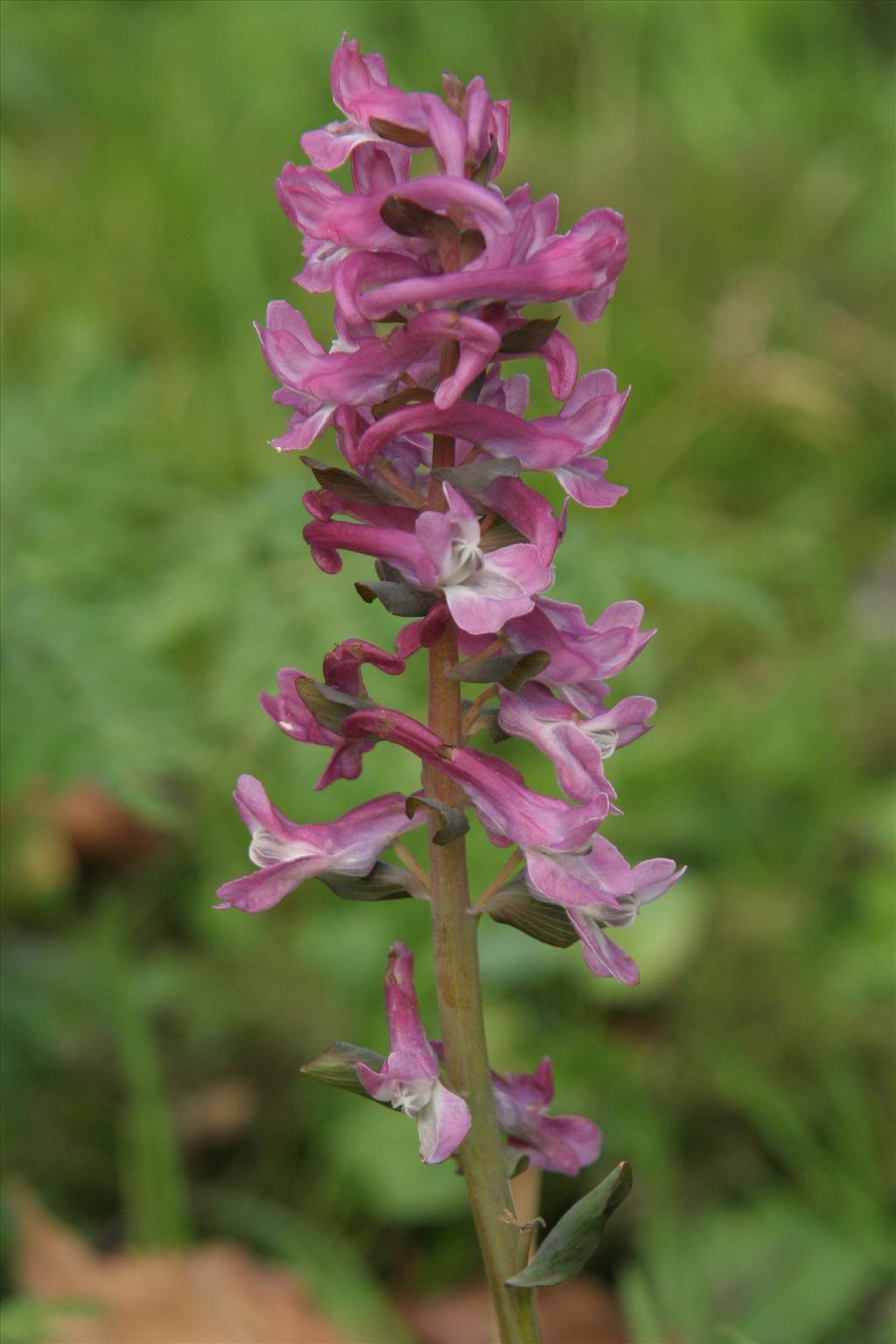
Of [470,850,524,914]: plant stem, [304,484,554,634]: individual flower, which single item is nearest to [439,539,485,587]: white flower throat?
[304,484,554,634]: individual flower

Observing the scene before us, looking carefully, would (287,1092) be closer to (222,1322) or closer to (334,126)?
(222,1322)

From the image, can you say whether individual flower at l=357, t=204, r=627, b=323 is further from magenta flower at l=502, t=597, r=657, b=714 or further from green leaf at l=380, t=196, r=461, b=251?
magenta flower at l=502, t=597, r=657, b=714

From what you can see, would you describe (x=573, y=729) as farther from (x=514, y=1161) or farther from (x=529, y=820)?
(x=514, y=1161)

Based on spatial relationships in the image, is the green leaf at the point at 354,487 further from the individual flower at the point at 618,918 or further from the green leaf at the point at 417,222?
the individual flower at the point at 618,918

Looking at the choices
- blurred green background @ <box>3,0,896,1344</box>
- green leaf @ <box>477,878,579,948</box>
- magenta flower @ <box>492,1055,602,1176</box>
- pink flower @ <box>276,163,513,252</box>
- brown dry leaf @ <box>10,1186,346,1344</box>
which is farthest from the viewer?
blurred green background @ <box>3,0,896,1344</box>

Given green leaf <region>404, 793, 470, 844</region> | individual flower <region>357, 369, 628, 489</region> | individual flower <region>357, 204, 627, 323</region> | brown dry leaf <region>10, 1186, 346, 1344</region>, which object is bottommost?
brown dry leaf <region>10, 1186, 346, 1344</region>

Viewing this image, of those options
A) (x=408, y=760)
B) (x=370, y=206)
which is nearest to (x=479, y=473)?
(x=370, y=206)
